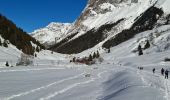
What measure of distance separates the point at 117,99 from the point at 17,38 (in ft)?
387

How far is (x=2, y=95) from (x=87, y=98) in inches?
273

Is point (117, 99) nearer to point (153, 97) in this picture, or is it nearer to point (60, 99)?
point (153, 97)

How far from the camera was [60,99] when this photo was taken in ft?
103

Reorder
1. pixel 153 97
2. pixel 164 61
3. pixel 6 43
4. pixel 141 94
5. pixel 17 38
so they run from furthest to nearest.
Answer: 1. pixel 164 61
2. pixel 17 38
3. pixel 6 43
4. pixel 141 94
5. pixel 153 97

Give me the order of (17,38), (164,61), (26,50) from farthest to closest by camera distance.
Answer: (164,61)
(17,38)
(26,50)

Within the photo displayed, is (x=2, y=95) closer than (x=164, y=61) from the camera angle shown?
Yes

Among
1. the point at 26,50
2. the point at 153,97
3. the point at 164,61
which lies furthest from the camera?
the point at 164,61

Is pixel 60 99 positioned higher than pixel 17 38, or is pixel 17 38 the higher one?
pixel 17 38

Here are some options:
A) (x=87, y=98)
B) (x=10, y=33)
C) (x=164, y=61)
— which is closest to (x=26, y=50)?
(x=10, y=33)

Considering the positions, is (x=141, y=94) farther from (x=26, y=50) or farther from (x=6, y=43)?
(x=26, y=50)

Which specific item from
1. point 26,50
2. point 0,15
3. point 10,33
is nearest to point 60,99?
point 26,50

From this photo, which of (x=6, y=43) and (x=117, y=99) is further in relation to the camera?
(x=6, y=43)

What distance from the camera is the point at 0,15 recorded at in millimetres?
145625

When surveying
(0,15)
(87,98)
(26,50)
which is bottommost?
(87,98)
